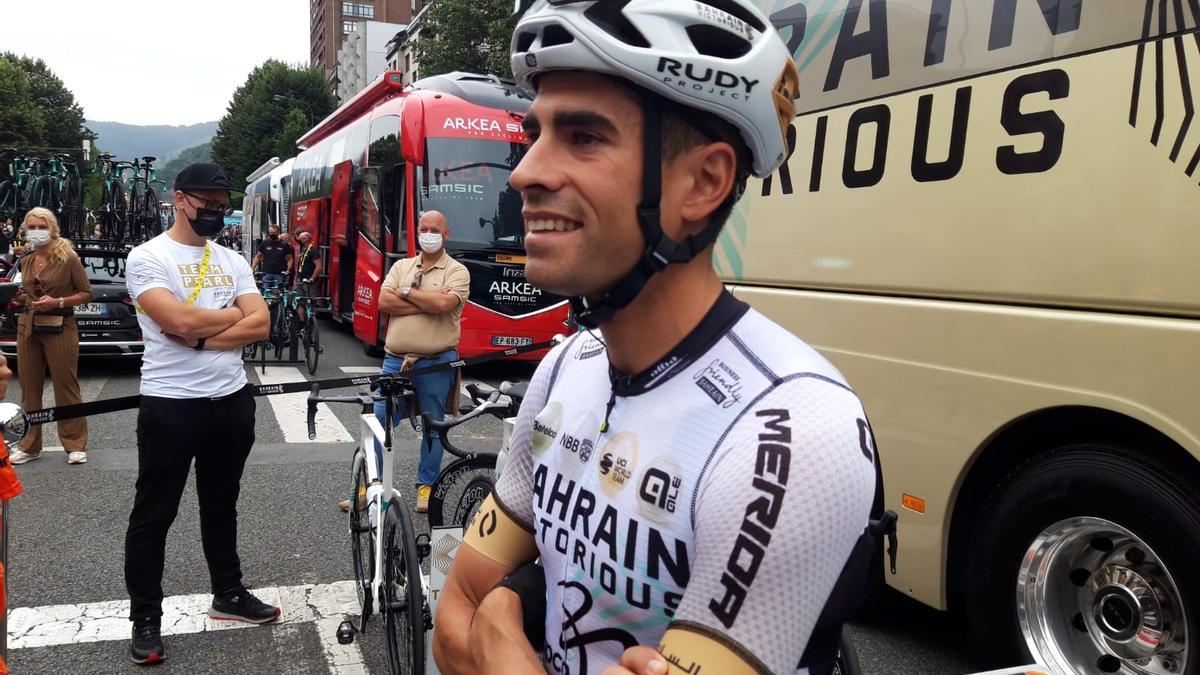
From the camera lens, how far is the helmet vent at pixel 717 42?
4.29 ft

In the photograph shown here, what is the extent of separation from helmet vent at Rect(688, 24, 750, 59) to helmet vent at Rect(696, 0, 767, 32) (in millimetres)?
40

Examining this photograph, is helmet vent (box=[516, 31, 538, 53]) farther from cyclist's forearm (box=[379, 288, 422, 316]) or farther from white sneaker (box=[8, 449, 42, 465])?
white sneaker (box=[8, 449, 42, 465])

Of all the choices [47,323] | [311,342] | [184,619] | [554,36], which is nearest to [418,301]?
[184,619]

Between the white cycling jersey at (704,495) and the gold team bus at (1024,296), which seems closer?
the white cycling jersey at (704,495)

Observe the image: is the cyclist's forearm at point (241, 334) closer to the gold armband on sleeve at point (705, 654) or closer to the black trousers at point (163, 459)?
the black trousers at point (163, 459)

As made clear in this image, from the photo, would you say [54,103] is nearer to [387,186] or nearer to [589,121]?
[387,186]

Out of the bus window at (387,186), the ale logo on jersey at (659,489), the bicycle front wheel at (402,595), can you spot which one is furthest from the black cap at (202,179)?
the bus window at (387,186)

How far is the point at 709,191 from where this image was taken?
127 cm

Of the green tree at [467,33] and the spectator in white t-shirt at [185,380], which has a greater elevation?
the green tree at [467,33]

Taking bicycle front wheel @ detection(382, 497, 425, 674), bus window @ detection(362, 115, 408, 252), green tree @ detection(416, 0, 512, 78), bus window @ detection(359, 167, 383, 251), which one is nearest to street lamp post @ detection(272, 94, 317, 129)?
green tree @ detection(416, 0, 512, 78)

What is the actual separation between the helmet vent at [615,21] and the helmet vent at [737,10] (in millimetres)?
125

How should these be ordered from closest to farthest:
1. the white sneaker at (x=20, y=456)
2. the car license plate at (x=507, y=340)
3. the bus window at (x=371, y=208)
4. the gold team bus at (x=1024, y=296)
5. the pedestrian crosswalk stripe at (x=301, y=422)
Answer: the gold team bus at (x=1024, y=296), the white sneaker at (x=20, y=456), the pedestrian crosswalk stripe at (x=301, y=422), the car license plate at (x=507, y=340), the bus window at (x=371, y=208)

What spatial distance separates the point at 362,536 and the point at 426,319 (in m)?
2.04

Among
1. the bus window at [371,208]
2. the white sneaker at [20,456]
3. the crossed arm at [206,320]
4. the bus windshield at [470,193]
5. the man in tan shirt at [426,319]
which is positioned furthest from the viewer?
the bus window at [371,208]
